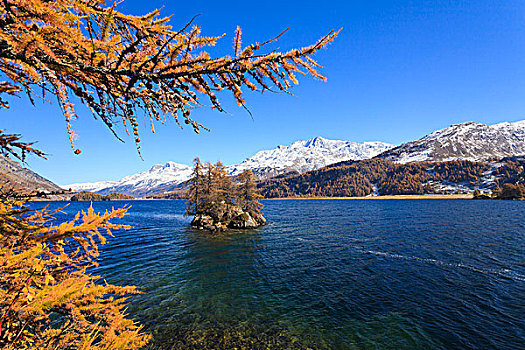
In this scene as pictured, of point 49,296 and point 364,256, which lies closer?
point 49,296

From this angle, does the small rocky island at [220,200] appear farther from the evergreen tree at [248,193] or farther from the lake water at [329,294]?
the lake water at [329,294]

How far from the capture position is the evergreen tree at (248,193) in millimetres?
46812

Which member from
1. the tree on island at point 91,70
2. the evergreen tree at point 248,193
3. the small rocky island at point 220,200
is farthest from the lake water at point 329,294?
the evergreen tree at point 248,193

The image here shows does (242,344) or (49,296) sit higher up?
(49,296)

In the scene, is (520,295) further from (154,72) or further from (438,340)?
(154,72)

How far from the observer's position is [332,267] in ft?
64.7

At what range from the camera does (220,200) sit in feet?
147

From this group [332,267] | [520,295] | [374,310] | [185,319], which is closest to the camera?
[185,319]

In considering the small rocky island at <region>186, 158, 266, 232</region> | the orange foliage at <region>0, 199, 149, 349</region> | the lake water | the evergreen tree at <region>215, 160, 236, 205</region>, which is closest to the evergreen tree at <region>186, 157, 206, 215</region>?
the small rocky island at <region>186, 158, 266, 232</region>

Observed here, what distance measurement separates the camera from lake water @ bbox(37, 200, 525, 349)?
10.5 meters

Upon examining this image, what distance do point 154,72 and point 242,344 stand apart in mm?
11477

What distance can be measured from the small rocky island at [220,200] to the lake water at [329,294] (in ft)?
45.9

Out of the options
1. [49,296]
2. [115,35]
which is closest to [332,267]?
[49,296]

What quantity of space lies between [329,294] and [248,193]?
3347 centimetres
